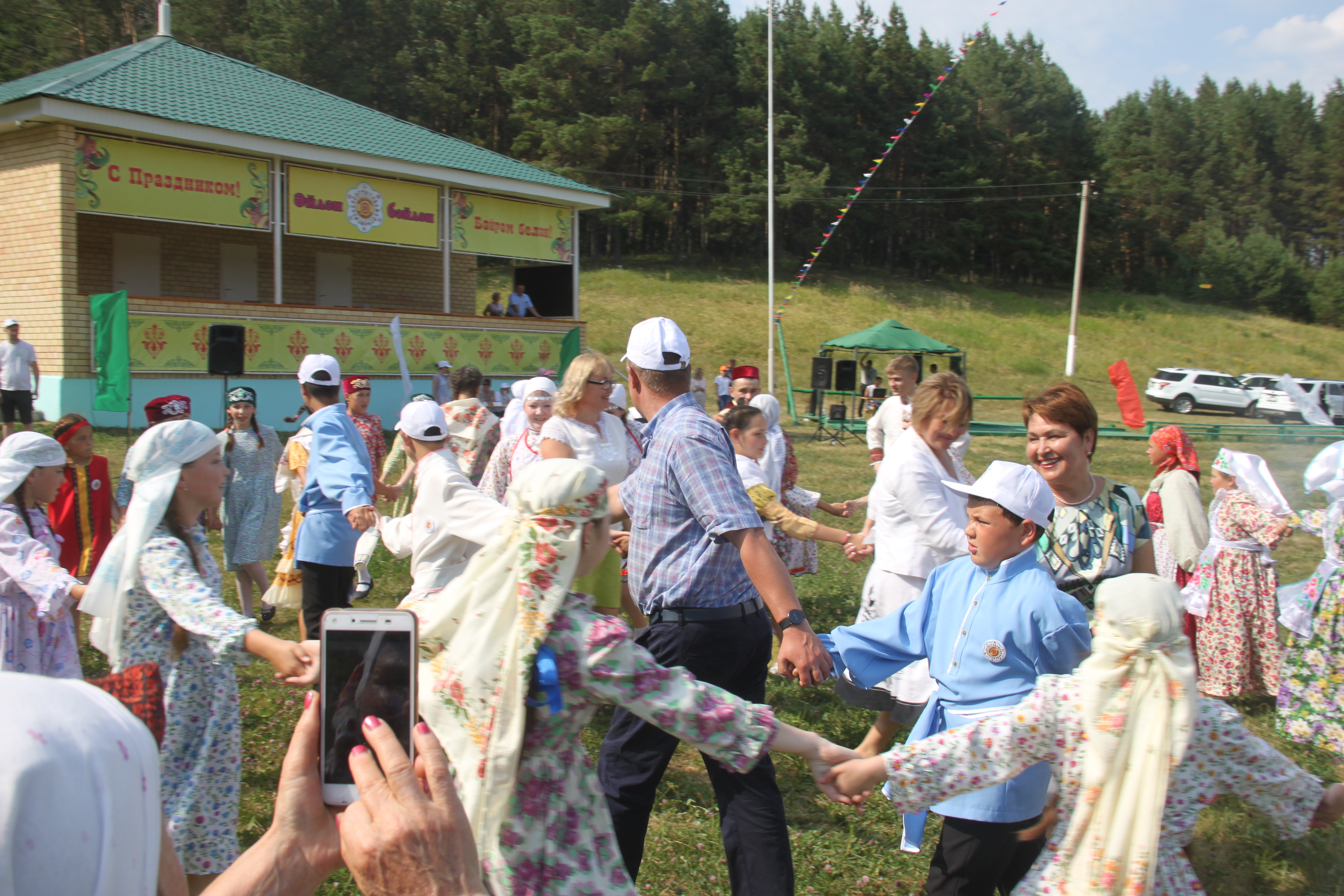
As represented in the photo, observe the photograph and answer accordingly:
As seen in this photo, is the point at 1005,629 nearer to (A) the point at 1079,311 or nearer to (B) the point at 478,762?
(B) the point at 478,762

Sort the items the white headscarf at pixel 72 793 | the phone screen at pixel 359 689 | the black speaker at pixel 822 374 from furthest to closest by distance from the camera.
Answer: the black speaker at pixel 822 374
the phone screen at pixel 359 689
the white headscarf at pixel 72 793

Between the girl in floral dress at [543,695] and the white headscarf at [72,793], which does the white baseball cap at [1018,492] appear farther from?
the white headscarf at [72,793]

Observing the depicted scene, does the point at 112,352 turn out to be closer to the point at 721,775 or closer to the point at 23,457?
the point at 23,457

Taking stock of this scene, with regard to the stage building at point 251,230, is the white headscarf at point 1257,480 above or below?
below

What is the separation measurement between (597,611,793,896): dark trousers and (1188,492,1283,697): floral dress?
4324 mm

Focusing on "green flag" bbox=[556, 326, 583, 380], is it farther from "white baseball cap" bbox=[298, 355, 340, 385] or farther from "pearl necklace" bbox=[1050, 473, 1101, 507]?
"pearl necklace" bbox=[1050, 473, 1101, 507]

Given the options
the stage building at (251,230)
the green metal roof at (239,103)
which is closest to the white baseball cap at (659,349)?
the stage building at (251,230)

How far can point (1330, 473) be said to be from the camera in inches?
188

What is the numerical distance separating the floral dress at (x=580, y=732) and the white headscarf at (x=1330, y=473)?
4167 millimetres

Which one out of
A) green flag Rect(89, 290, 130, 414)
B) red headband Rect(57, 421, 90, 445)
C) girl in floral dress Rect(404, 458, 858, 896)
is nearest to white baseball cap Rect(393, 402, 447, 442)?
red headband Rect(57, 421, 90, 445)

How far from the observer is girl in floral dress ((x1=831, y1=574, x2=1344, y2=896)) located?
213 centimetres

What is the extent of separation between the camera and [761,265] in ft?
182

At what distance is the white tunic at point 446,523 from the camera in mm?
4355

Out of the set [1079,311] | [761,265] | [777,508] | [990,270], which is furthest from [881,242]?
[777,508]
